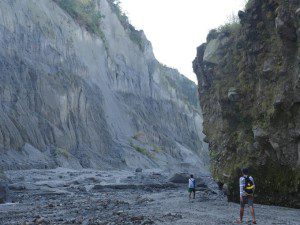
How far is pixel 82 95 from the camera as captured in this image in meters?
54.9

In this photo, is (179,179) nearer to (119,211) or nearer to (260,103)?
(260,103)

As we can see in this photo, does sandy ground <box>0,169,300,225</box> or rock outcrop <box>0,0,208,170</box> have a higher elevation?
rock outcrop <box>0,0,208,170</box>

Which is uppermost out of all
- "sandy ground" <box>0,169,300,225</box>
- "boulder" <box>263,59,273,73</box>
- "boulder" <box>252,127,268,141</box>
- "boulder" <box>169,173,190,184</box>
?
"boulder" <box>263,59,273,73</box>

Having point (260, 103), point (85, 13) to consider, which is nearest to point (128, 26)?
point (85, 13)

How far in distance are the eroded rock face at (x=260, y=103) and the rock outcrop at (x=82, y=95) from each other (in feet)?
67.8

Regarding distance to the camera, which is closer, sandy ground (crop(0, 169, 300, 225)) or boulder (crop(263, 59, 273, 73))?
sandy ground (crop(0, 169, 300, 225))

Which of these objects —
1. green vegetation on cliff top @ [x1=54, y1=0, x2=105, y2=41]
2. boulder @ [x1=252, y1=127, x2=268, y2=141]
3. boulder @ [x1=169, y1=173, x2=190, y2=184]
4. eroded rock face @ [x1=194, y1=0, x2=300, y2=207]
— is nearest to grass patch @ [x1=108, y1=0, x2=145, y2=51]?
green vegetation on cliff top @ [x1=54, y1=0, x2=105, y2=41]

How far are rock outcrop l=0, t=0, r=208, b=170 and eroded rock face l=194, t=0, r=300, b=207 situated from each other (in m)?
20.7

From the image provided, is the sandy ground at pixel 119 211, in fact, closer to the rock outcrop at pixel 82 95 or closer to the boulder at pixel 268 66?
the boulder at pixel 268 66

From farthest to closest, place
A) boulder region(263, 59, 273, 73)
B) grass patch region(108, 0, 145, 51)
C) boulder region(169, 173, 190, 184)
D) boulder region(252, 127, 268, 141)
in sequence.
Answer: grass patch region(108, 0, 145, 51) → boulder region(169, 173, 190, 184) → boulder region(263, 59, 273, 73) → boulder region(252, 127, 268, 141)

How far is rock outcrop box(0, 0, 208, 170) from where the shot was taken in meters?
43.1

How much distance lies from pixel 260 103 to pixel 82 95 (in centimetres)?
3937

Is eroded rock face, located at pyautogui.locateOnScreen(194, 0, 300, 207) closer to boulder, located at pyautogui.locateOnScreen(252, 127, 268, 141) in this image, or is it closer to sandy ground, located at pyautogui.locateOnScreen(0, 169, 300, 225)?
boulder, located at pyautogui.locateOnScreen(252, 127, 268, 141)

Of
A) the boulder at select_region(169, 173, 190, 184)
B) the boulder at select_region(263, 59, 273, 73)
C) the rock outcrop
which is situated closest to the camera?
the boulder at select_region(263, 59, 273, 73)
